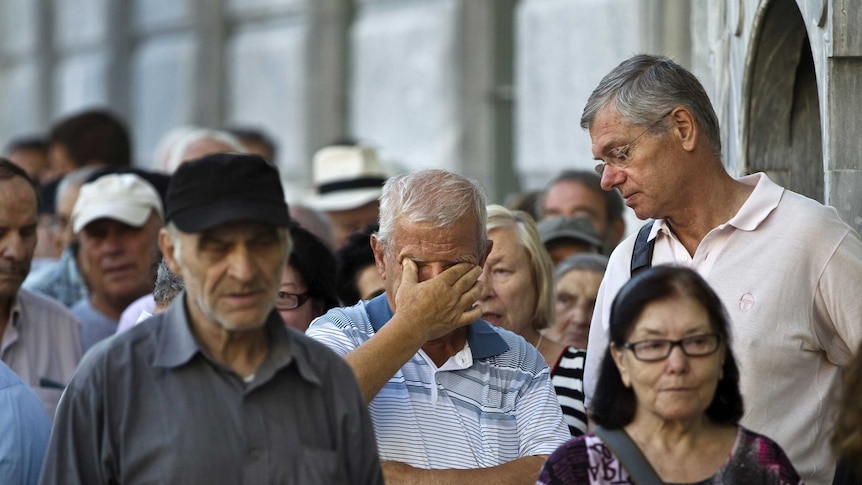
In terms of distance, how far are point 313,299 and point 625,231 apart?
2.55 metres

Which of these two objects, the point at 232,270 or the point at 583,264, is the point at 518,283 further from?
the point at 232,270

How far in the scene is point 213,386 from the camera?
10.5 ft

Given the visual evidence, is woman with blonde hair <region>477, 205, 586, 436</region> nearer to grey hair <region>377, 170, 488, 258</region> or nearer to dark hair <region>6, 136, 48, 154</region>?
grey hair <region>377, 170, 488, 258</region>

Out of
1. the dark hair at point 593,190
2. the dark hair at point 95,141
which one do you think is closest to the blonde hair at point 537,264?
the dark hair at point 593,190

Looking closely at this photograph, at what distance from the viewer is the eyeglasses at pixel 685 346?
11.0ft

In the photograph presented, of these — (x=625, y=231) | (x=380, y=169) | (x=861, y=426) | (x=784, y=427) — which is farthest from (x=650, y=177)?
(x=380, y=169)

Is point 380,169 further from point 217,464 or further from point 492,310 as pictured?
point 217,464

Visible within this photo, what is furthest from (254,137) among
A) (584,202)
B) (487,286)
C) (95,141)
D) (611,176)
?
(611,176)

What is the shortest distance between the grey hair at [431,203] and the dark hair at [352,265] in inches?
62.7

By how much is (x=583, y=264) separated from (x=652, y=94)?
187 cm

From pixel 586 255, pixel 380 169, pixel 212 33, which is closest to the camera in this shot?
pixel 586 255

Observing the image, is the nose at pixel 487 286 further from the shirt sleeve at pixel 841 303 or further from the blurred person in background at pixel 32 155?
the blurred person in background at pixel 32 155

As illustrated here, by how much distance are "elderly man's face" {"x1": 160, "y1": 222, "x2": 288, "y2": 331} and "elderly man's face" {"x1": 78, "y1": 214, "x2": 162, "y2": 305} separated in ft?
11.6

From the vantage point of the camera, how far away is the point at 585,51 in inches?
341
